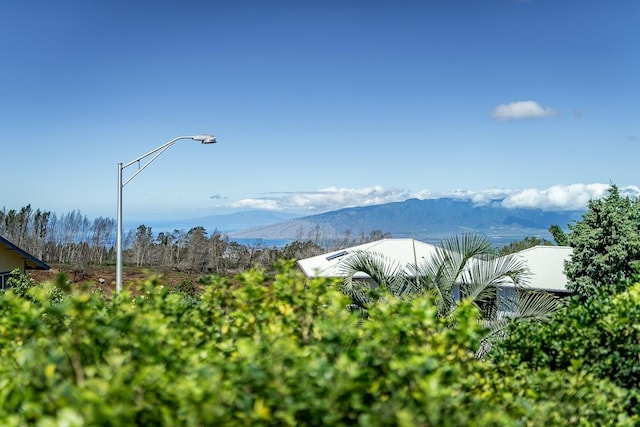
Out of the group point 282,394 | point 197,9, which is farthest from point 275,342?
point 197,9

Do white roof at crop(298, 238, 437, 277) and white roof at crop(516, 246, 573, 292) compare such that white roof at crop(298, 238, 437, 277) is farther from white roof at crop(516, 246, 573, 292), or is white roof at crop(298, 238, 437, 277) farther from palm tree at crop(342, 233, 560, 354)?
palm tree at crop(342, 233, 560, 354)

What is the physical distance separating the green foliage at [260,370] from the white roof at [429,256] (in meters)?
14.7

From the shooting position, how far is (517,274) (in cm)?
1095

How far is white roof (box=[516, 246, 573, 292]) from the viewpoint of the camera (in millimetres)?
20516

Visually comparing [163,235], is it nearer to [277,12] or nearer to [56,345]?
[277,12]

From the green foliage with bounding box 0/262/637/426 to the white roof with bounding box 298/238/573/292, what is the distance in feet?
48.1

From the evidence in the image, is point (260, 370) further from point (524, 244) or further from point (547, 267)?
point (524, 244)

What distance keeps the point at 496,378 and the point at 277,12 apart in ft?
81.8

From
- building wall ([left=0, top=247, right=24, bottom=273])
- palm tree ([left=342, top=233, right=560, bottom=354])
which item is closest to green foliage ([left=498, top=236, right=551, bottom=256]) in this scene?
building wall ([left=0, top=247, right=24, bottom=273])

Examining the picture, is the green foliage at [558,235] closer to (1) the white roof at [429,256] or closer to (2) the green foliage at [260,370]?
(1) the white roof at [429,256]

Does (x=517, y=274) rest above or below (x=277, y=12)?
below

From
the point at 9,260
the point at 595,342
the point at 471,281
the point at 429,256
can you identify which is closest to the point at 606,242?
the point at 471,281

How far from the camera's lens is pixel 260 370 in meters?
3.02

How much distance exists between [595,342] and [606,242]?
11.5 m
